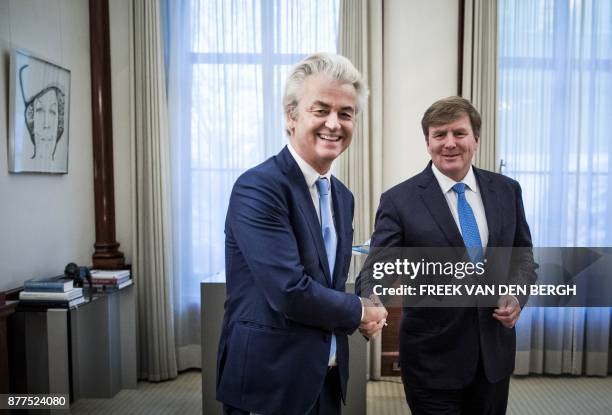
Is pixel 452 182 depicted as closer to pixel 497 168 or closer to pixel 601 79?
pixel 497 168

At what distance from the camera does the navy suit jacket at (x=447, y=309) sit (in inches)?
52.9

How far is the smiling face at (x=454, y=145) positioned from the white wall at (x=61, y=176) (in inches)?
82.5

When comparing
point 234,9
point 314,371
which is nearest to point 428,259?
point 314,371

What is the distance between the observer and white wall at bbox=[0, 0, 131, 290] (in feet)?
7.77

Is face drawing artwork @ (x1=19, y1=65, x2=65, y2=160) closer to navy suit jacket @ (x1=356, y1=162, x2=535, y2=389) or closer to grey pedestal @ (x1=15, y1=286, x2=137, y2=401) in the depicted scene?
grey pedestal @ (x1=15, y1=286, x2=137, y2=401)

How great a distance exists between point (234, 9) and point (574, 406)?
3.27 meters

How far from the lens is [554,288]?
2998 millimetres

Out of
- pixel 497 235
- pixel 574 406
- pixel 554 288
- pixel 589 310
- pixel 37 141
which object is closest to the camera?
pixel 497 235

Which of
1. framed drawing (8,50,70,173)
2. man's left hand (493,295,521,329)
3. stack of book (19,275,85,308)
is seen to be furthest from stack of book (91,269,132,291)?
man's left hand (493,295,521,329)

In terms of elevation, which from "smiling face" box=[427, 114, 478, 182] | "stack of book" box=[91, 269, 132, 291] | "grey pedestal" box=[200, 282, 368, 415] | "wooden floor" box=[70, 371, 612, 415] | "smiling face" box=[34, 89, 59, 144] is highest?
"smiling face" box=[34, 89, 59, 144]

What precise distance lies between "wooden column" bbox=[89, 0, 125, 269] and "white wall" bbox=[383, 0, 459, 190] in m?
1.86

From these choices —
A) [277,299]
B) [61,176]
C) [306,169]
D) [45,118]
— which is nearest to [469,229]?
[306,169]

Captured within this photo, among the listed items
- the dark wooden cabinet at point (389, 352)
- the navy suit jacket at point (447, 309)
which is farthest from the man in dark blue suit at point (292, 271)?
the dark wooden cabinet at point (389, 352)

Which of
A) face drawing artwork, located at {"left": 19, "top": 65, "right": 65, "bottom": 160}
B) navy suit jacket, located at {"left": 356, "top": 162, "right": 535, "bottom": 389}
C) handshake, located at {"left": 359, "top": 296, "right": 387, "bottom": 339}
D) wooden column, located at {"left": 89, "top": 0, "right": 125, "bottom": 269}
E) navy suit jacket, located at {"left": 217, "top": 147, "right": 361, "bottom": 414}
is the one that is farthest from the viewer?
wooden column, located at {"left": 89, "top": 0, "right": 125, "bottom": 269}
